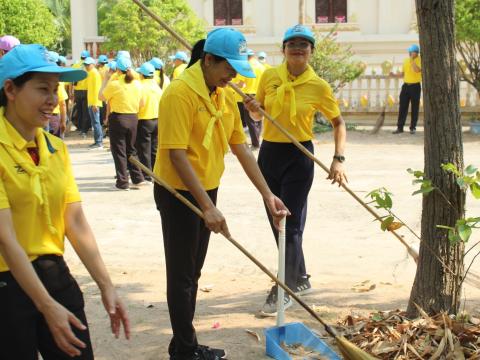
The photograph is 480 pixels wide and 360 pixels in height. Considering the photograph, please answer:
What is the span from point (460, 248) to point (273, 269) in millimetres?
2223

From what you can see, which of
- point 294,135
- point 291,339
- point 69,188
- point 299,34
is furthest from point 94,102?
point 69,188

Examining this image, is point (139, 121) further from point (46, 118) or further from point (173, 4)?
point (173, 4)

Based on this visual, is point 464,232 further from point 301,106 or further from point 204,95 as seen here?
point 301,106

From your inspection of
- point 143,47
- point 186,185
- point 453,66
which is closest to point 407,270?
point 453,66

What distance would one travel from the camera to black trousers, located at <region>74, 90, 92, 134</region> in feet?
58.9

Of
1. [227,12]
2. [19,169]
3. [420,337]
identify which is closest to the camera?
[19,169]

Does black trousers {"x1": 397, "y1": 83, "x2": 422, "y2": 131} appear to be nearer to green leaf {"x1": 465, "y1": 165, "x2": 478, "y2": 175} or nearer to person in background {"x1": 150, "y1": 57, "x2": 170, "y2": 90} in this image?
person in background {"x1": 150, "y1": 57, "x2": 170, "y2": 90}

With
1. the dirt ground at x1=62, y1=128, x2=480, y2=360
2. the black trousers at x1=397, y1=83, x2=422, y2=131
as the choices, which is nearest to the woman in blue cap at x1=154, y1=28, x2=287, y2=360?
the dirt ground at x1=62, y1=128, x2=480, y2=360

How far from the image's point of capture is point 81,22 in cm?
2812

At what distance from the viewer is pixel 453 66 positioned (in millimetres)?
4359

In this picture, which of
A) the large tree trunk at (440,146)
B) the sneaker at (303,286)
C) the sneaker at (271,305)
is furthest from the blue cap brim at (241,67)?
the sneaker at (303,286)

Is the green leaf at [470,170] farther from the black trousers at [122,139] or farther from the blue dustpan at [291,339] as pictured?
the black trousers at [122,139]

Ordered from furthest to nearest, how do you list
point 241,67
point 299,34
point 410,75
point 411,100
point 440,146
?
point 411,100
point 410,75
point 299,34
point 440,146
point 241,67

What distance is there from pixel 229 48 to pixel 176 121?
48 centimetres
